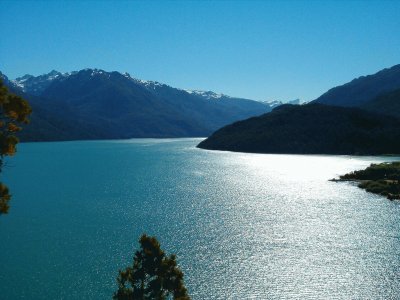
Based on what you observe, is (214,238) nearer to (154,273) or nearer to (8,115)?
(154,273)

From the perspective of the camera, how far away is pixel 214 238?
6862 centimetres

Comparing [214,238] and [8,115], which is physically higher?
[8,115]

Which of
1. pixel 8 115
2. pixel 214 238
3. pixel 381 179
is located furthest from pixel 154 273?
pixel 381 179

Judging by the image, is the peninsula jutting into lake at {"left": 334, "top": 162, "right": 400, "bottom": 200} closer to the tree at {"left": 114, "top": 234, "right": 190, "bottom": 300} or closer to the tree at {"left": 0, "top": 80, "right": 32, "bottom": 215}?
the tree at {"left": 114, "top": 234, "right": 190, "bottom": 300}

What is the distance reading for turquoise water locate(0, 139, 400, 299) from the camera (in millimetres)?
48094

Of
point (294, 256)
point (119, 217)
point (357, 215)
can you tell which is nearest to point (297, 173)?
point (357, 215)

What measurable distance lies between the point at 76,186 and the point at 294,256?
93.4m

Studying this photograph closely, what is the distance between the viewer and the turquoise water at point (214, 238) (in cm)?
4809

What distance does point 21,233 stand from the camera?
2830 inches

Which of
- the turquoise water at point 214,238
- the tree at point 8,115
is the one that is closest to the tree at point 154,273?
the tree at point 8,115

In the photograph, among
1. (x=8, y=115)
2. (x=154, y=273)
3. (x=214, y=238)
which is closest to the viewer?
(x=8, y=115)

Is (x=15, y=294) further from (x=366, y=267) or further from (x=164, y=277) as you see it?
(x=366, y=267)

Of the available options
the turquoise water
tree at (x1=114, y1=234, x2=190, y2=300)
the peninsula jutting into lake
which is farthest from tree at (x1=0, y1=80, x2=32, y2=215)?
the peninsula jutting into lake

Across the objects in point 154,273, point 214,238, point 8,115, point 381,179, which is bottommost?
point 214,238
